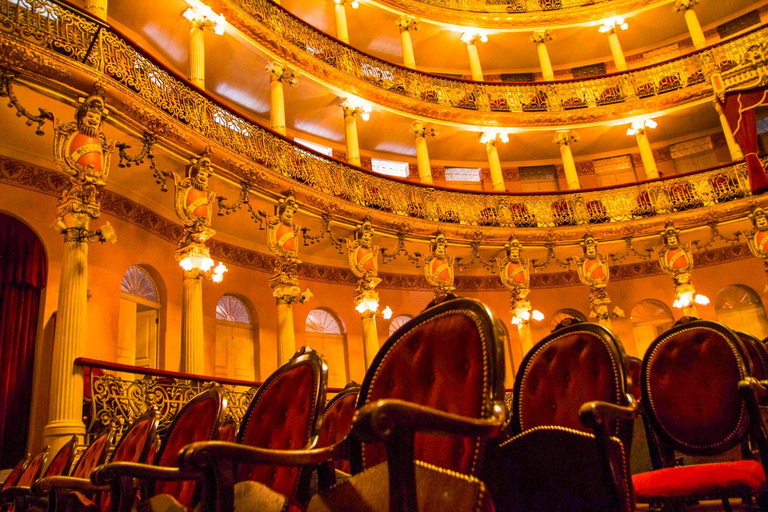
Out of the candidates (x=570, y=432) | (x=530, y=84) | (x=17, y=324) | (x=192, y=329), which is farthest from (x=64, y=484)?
(x=530, y=84)

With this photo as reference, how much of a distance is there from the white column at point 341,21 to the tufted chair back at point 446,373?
14599 millimetres

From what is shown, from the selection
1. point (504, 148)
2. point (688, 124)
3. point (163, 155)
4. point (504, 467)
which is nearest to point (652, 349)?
point (504, 467)

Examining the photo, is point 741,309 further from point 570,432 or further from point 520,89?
point 570,432

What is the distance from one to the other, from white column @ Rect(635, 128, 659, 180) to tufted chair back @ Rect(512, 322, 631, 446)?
50.4ft

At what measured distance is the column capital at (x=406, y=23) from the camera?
656 inches

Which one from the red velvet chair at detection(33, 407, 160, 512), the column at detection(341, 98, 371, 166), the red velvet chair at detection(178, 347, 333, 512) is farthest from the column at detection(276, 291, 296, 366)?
the red velvet chair at detection(178, 347, 333, 512)

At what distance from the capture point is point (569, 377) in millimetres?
2486

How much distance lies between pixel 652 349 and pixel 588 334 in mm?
961

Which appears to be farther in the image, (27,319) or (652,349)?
(27,319)

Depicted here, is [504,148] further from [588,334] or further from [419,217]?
[588,334]

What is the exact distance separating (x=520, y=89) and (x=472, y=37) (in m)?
2.45

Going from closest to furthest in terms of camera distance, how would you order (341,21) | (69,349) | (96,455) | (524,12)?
(96,455), (69,349), (341,21), (524,12)

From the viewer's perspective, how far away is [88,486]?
260cm

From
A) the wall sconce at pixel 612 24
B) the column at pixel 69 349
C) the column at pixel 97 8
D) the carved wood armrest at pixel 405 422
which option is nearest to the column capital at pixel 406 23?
the wall sconce at pixel 612 24
